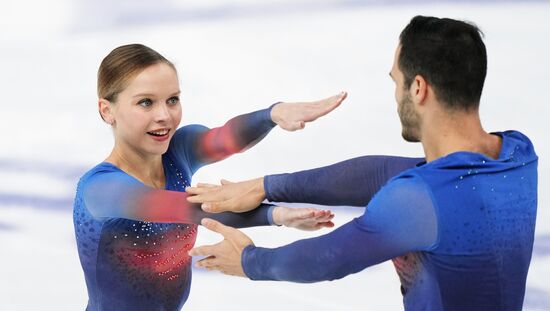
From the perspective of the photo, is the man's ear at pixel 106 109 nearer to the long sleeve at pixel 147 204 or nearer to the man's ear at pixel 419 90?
the long sleeve at pixel 147 204

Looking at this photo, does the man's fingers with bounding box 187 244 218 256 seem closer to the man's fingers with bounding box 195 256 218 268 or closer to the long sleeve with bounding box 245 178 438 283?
the man's fingers with bounding box 195 256 218 268

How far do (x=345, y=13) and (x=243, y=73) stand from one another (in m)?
1.18

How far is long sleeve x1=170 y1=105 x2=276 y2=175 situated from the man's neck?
107 cm

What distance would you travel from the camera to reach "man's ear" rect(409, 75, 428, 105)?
2.81m

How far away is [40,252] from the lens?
6391 millimetres

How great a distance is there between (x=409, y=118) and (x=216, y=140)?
1.15 metres

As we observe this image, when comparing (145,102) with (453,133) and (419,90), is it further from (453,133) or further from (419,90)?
(453,133)

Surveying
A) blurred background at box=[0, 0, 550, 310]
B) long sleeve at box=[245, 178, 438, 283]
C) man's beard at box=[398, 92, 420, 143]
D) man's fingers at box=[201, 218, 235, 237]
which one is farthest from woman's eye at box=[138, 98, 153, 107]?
blurred background at box=[0, 0, 550, 310]

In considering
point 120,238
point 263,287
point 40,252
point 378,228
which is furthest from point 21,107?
point 378,228

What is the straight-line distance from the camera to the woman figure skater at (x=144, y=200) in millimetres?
3324

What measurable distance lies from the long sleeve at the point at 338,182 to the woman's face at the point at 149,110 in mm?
435

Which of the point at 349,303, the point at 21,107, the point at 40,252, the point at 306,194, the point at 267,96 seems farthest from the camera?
the point at 21,107

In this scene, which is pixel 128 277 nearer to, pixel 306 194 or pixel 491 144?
pixel 306 194

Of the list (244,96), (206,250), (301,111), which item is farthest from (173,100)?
(244,96)
